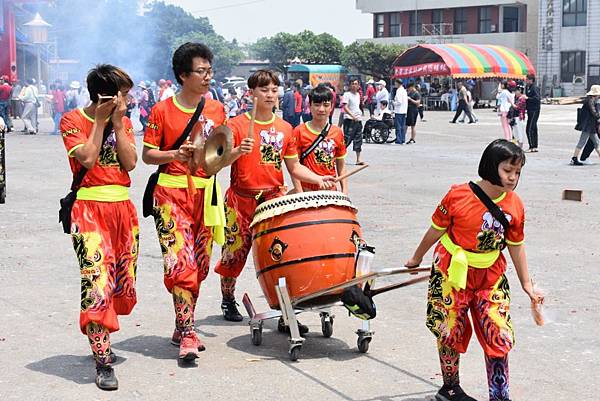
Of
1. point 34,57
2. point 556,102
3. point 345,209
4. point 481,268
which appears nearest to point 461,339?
point 481,268

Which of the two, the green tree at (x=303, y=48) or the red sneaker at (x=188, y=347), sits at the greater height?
the green tree at (x=303, y=48)

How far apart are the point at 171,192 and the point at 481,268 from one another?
2088 mm

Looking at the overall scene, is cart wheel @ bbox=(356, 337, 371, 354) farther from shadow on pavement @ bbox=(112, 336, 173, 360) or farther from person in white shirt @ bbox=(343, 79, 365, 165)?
person in white shirt @ bbox=(343, 79, 365, 165)

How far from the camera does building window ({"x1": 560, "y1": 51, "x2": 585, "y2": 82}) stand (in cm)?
6038

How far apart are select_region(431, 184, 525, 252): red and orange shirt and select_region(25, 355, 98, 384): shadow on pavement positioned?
2.27 meters

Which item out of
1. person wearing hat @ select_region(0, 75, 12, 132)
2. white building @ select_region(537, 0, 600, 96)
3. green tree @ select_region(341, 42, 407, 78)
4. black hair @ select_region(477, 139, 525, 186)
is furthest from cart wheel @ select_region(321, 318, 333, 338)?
green tree @ select_region(341, 42, 407, 78)

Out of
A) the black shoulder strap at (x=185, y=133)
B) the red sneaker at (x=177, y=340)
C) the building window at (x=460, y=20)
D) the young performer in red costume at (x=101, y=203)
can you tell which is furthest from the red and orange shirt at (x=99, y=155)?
the building window at (x=460, y=20)

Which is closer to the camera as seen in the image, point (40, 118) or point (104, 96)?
point (104, 96)

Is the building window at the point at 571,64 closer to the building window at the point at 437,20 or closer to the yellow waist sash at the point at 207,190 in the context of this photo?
the building window at the point at 437,20

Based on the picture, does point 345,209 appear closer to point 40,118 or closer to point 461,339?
point 461,339

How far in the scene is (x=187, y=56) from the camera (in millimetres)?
6328

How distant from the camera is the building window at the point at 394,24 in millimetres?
74625

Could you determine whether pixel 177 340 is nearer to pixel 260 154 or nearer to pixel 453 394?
pixel 260 154

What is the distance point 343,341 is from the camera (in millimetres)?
6789
